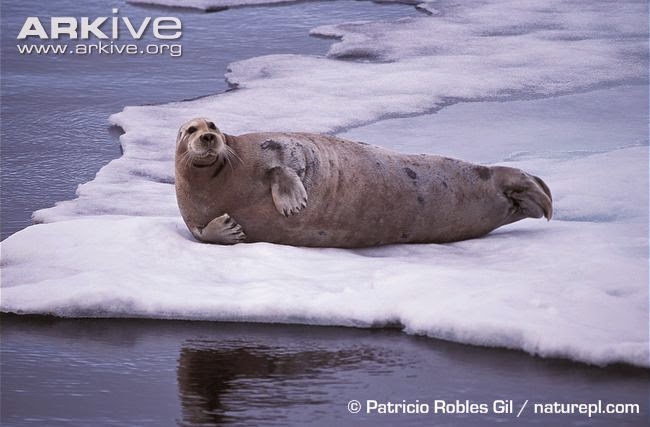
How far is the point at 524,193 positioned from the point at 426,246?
A: 22.8 inches

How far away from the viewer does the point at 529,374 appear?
3.80m

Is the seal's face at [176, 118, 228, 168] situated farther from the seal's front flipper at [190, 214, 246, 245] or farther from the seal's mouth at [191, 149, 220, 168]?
the seal's front flipper at [190, 214, 246, 245]

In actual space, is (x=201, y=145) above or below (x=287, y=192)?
above

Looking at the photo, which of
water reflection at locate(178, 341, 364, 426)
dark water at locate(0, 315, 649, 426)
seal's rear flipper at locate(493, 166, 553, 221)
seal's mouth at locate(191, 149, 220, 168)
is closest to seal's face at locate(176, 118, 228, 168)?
seal's mouth at locate(191, 149, 220, 168)

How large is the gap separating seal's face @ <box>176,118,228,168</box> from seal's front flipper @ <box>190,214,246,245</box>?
9.2 inches

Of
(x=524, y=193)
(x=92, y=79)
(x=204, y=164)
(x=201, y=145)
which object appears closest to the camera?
(x=201, y=145)

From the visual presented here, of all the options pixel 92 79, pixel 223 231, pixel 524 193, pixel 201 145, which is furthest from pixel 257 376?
pixel 92 79

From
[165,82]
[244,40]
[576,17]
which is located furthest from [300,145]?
[576,17]

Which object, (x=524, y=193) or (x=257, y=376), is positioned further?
(x=524, y=193)

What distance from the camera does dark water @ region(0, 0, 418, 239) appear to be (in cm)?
675

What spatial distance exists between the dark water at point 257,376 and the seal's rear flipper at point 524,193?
1.50m

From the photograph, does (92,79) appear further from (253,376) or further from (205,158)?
(253,376)

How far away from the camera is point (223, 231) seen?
501 centimetres

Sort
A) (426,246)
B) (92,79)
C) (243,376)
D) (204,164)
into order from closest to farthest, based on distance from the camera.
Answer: (243,376) → (204,164) → (426,246) → (92,79)
